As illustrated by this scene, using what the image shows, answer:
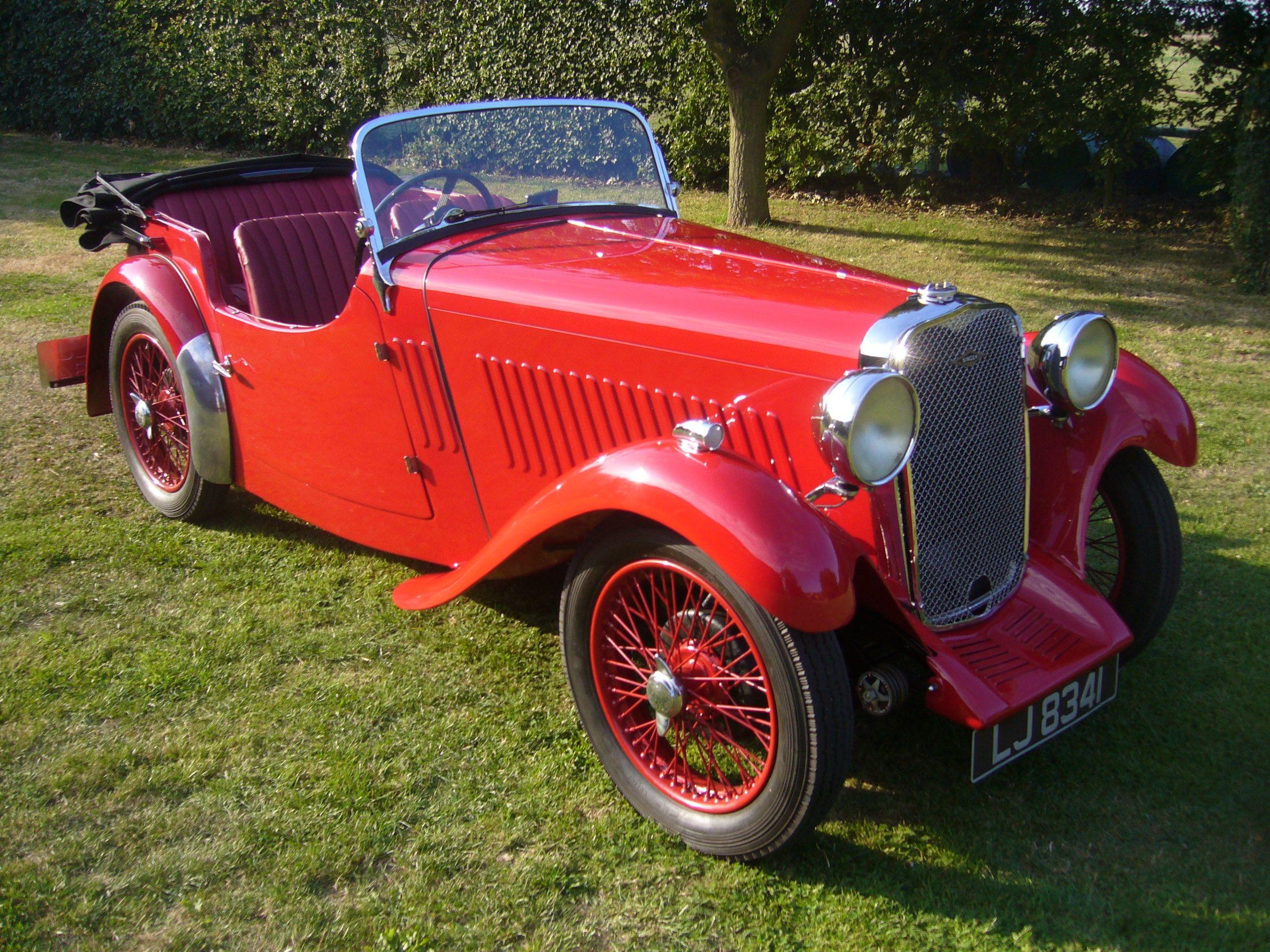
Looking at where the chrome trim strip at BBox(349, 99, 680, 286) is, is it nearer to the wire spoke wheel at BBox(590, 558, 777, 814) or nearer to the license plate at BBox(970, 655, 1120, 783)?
the wire spoke wheel at BBox(590, 558, 777, 814)

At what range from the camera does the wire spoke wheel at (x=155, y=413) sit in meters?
4.16

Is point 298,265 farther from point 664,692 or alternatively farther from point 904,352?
point 904,352

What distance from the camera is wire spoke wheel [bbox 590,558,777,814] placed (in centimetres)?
237

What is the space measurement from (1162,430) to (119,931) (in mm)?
3024

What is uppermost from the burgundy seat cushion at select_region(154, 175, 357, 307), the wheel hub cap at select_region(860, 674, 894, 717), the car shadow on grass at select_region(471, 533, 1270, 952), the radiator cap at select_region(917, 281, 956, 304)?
the burgundy seat cushion at select_region(154, 175, 357, 307)

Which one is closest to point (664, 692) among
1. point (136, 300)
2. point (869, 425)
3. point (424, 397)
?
point (869, 425)

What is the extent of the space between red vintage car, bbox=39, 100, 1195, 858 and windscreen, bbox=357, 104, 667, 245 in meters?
0.01

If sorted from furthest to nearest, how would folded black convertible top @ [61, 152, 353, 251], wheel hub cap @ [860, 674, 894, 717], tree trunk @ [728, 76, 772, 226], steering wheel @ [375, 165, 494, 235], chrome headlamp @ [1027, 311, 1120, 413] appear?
tree trunk @ [728, 76, 772, 226]
folded black convertible top @ [61, 152, 353, 251]
steering wheel @ [375, 165, 494, 235]
chrome headlamp @ [1027, 311, 1120, 413]
wheel hub cap @ [860, 674, 894, 717]

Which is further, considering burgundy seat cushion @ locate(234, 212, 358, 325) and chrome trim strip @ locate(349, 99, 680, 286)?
burgundy seat cushion @ locate(234, 212, 358, 325)

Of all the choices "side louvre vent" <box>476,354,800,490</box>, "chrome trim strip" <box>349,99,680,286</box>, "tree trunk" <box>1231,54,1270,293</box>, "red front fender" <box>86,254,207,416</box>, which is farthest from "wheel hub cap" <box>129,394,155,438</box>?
"tree trunk" <box>1231,54,1270,293</box>

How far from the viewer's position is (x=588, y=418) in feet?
9.29

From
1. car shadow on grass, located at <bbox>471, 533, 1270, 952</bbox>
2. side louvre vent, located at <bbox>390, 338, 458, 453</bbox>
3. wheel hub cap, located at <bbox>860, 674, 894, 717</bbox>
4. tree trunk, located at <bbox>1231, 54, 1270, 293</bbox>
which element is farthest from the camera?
tree trunk, located at <bbox>1231, 54, 1270, 293</bbox>

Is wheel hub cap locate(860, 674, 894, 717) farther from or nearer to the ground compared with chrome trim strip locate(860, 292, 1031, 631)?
nearer to the ground

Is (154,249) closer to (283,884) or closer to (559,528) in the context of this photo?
(559,528)
